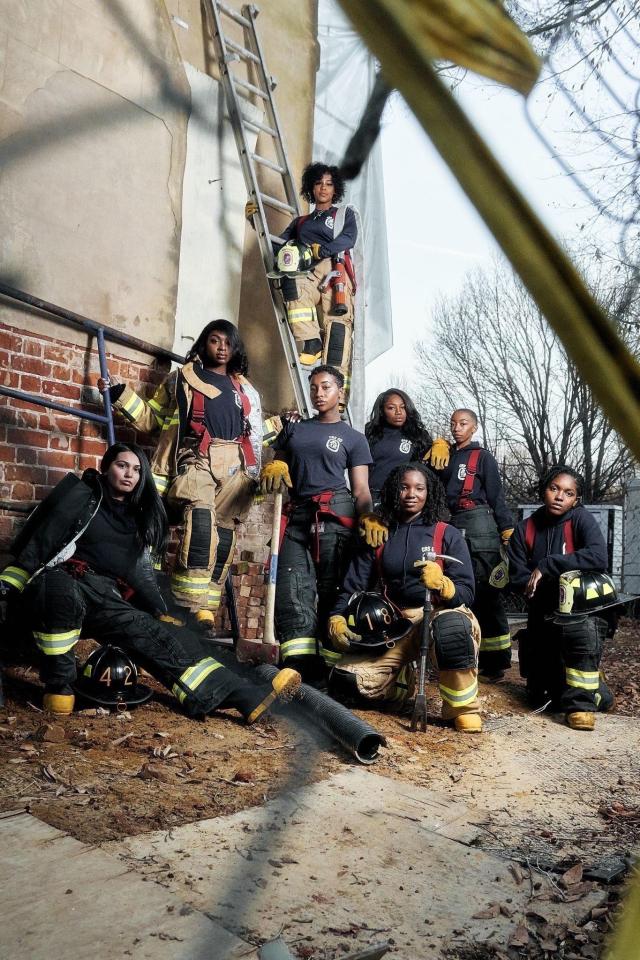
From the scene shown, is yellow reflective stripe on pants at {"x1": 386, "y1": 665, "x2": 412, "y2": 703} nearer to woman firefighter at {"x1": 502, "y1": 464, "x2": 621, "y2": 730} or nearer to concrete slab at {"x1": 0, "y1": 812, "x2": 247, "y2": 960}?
woman firefighter at {"x1": 502, "y1": 464, "x2": 621, "y2": 730}

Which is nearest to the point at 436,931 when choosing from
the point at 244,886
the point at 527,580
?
the point at 244,886

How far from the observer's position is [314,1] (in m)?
0.75

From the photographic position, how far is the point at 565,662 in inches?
189

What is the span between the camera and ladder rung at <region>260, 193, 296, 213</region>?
524cm

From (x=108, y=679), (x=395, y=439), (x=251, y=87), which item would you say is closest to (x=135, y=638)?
(x=108, y=679)

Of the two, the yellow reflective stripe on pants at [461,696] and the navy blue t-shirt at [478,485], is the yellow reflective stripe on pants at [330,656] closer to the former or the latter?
the yellow reflective stripe on pants at [461,696]

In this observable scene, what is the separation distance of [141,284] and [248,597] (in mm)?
2395

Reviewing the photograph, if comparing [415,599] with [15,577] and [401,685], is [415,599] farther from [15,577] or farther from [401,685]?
[15,577]

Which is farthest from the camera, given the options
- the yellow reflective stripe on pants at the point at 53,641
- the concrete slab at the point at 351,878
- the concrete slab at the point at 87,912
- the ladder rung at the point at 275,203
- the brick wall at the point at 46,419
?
the ladder rung at the point at 275,203

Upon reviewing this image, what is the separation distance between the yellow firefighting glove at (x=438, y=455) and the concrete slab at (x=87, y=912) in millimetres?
3682

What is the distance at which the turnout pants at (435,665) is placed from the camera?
4.28 metres

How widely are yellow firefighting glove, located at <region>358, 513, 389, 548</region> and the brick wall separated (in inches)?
65.1

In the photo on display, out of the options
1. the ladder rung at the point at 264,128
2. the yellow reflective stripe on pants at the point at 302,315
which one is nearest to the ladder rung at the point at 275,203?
the yellow reflective stripe on pants at the point at 302,315

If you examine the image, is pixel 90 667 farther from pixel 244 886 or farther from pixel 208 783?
pixel 244 886
